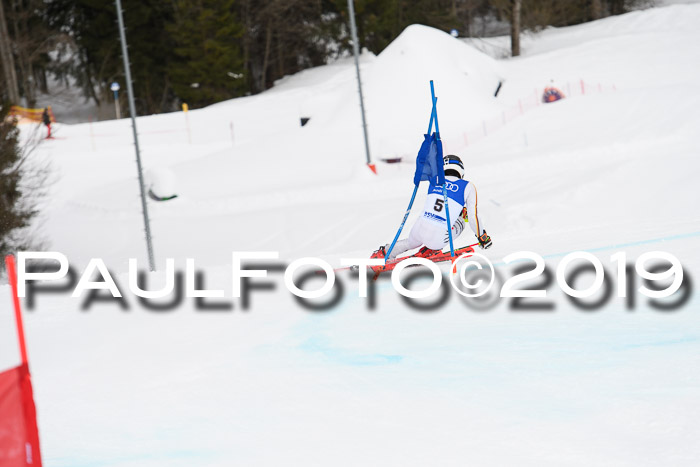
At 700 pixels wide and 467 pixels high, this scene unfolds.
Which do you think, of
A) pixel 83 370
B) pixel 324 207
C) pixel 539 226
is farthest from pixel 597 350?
pixel 324 207

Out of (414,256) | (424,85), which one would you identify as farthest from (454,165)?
(424,85)

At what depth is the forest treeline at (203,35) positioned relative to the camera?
39406 millimetres

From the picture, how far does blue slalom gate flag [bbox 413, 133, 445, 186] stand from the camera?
8.03 metres

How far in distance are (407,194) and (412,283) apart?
1234 centimetres

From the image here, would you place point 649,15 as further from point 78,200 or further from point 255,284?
point 255,284

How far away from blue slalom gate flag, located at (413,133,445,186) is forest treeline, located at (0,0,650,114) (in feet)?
96.4

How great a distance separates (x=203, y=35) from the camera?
3941 cm

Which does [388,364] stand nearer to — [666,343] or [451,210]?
[666,343]

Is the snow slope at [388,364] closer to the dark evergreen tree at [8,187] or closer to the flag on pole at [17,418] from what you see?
the flag on pole at [17,418]

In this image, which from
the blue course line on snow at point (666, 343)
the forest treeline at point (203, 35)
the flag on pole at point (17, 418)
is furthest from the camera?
the forest treeline at point (203, 35)

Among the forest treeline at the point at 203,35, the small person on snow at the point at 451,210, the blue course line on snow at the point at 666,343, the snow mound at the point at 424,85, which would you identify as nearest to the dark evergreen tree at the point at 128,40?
the forest treeline at the point at 203,35

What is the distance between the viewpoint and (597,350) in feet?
18.1

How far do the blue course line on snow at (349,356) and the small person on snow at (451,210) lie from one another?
2539 millimetres

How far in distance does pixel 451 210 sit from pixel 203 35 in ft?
110
